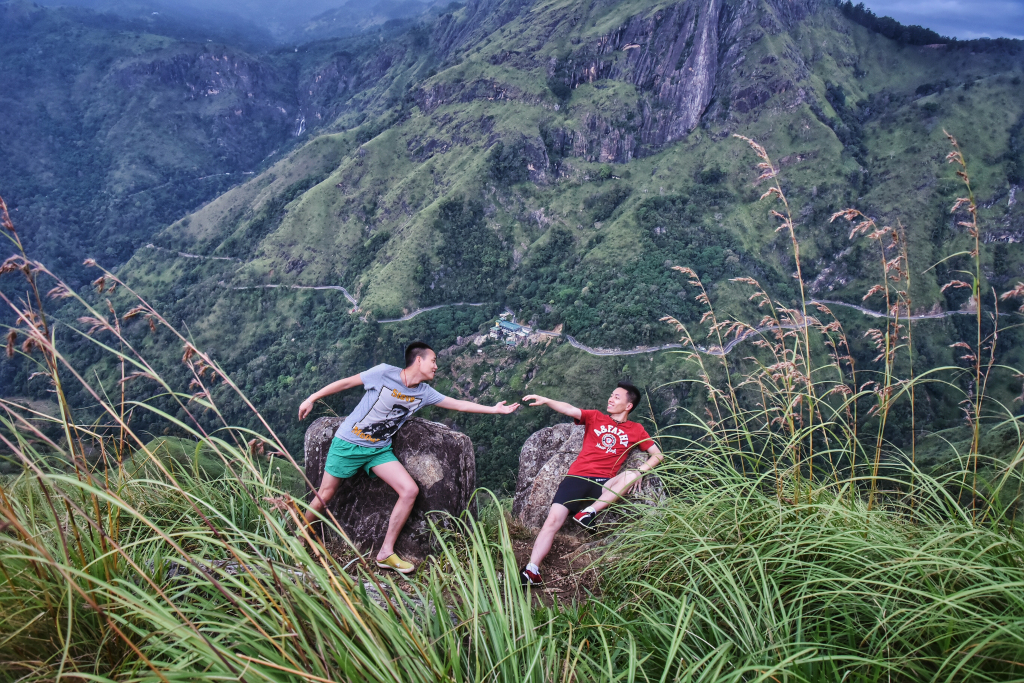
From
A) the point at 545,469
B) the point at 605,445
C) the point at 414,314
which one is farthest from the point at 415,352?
the point at 414,314

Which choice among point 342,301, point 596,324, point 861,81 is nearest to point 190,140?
point 342,301

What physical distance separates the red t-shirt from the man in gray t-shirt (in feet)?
2.76

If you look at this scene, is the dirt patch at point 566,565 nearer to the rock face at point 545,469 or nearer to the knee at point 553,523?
the knee at point 553,523

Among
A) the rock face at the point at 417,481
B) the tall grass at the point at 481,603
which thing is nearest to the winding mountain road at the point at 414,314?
the rock face at the point at 417,481

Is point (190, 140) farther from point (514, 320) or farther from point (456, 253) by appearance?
point (514, 320)

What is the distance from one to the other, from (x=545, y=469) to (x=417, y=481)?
1544 millimetres

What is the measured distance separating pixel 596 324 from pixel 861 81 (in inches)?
3689

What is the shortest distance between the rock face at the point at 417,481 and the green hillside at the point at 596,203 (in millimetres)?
49311

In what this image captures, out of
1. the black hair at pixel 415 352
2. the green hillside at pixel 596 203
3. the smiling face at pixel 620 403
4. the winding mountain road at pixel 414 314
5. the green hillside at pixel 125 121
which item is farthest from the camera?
the green hillside at pixel 125 121

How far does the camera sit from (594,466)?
4.54 metres

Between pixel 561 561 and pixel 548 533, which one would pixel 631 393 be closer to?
pixel 548 533

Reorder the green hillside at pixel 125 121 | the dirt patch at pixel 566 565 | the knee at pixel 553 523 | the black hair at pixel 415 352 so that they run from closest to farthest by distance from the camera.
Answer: the dirt patch at pixel 566 565, the knee at pixel 553 523, the black hair at pixel 415 352, the green hillside at pixel 125 121

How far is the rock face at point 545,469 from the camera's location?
4.90m

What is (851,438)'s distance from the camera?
2.72 m
